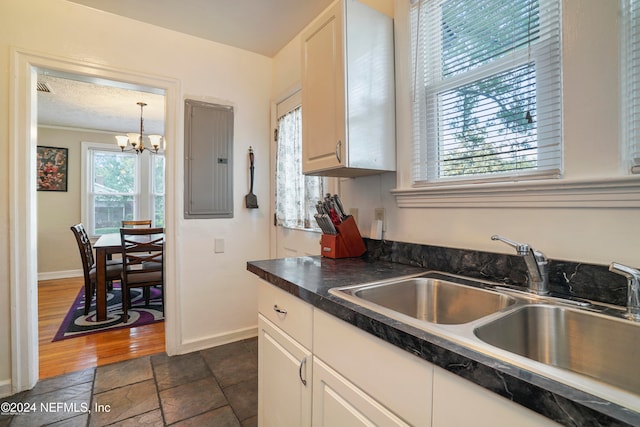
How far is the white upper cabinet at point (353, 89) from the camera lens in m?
1.43

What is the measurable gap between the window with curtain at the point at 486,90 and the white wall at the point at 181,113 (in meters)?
1.64

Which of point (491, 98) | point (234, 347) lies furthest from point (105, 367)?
point (491, 98)

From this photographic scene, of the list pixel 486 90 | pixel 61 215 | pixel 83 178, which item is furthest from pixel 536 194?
pixel 61 215

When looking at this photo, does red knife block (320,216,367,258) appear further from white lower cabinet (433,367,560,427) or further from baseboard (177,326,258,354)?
baseboard (177,326,258,354)

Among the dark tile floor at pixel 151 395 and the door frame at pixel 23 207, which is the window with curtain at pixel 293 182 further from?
the door frame at pixel 23 207

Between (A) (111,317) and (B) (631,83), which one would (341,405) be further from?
(A) (111,317)

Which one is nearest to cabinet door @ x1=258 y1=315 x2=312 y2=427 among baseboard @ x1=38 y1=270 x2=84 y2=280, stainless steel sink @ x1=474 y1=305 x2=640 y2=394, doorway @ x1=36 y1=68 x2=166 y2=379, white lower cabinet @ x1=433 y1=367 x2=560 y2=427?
white lower cabinet @ x1=433 y1=367 x2=560 y2=427

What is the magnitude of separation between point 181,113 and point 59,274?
13.8 ft

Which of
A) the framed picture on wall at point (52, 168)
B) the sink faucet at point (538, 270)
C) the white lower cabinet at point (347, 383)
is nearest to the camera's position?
the white lower cabinet at point (347, 383)

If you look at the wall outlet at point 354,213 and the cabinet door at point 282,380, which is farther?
the wall outlet at point 354,213

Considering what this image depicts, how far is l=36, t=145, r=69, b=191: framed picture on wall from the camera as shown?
4598 millimetres

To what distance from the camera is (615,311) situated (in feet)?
2.64

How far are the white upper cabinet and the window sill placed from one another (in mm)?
296

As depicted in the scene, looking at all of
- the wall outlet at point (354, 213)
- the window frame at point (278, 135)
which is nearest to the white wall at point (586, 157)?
the wall outlet at point (354, 213)
